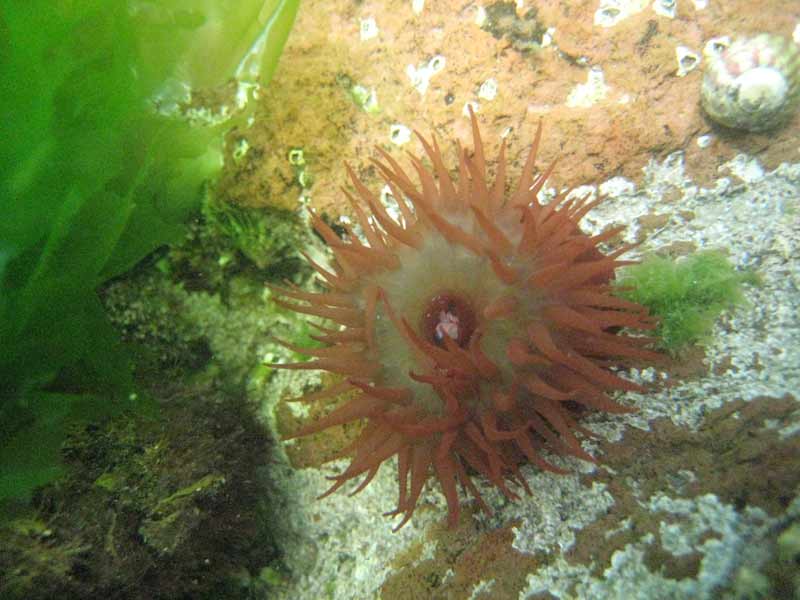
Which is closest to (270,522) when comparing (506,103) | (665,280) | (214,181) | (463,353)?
(463,353)

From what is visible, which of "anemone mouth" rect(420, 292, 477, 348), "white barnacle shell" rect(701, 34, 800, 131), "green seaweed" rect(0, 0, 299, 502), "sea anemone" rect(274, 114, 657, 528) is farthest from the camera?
"white barnacle shell" rect(701, 34, 800, 131)

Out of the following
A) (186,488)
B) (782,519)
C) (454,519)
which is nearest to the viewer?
(782,519)

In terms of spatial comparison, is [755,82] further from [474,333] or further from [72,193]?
[72,193]

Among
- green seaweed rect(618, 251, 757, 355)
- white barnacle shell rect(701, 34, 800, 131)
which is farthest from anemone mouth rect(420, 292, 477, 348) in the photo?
white barnacle shell rect(701, 34, 800, 131)

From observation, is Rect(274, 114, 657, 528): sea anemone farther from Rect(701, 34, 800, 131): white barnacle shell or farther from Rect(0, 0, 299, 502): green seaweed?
Rect(701, 34, 800, 131): white barnacle shell

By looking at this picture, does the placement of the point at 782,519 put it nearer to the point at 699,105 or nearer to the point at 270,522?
the point at 699,105

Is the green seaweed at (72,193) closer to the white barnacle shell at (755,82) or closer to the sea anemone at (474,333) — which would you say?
the sea anemone at (474,333)

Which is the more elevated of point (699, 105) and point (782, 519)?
point (699, 105)
